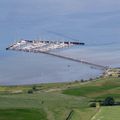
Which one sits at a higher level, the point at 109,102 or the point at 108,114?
the point at 109,102

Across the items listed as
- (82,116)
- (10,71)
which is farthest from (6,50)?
(82,116)

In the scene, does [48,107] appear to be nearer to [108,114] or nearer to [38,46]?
[108,114]

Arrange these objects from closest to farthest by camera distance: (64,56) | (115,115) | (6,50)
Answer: (115,115) → (64,56) → (6,50)

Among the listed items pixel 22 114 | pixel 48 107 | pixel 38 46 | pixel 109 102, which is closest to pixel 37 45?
pixel 38 46

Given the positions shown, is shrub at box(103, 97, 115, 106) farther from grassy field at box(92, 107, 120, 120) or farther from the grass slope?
the grass slope

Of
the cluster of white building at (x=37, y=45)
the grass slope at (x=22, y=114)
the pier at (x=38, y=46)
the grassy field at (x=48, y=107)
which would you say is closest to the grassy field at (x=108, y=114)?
the grassy field at (x=48, y=107)

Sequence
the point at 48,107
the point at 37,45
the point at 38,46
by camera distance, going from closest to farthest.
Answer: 1. the point at 48,107
2. the point at 38,46
3. the point at 37,45

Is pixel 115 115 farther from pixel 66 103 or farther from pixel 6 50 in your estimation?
pixel 6 50

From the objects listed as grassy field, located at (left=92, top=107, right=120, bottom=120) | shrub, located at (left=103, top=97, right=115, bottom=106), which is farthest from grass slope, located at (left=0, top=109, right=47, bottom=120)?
shrub, located at (left=103, top=97, right=115, bottom=106)
